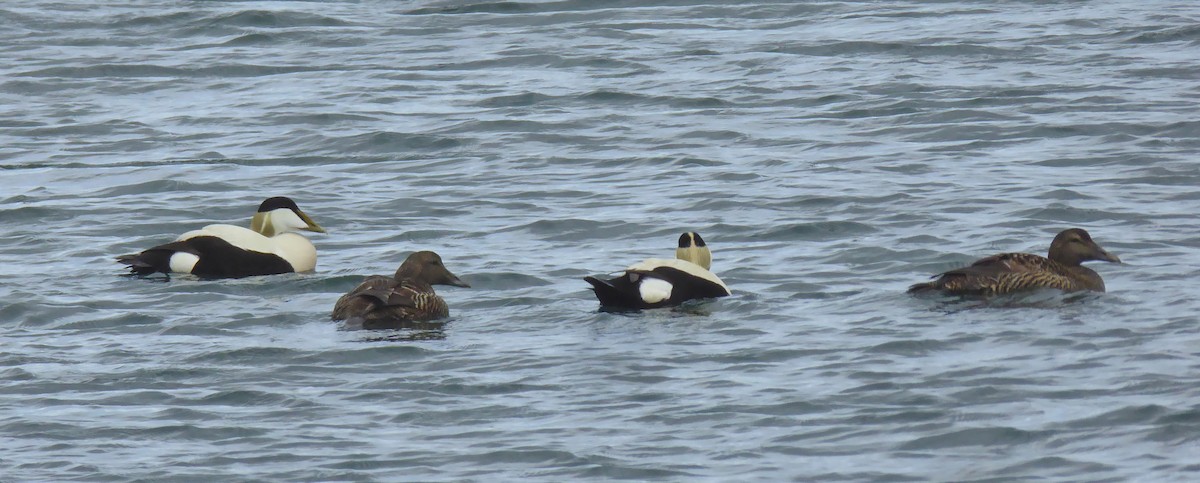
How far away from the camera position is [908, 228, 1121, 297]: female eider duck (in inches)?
389

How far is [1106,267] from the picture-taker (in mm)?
10820

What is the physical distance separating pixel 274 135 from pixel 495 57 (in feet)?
12.8

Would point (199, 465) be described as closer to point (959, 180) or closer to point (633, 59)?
point (959, 180)

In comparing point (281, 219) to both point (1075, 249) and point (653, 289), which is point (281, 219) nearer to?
point (653, 289)

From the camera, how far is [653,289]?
10.1 metres

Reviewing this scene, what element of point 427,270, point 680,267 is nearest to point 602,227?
point 427,270

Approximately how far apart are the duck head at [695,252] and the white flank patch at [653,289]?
0.53 m

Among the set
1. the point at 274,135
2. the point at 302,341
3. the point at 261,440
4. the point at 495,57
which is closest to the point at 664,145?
the point at 274,135

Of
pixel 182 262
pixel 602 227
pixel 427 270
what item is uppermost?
pixel 427 270

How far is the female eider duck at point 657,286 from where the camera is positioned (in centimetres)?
1003

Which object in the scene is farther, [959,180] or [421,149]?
[421,149]

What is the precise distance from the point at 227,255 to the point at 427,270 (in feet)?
5.54

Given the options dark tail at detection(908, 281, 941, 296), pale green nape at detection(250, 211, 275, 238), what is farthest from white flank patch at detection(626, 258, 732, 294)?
pale green nape at detection(250, 211, 275, 238)

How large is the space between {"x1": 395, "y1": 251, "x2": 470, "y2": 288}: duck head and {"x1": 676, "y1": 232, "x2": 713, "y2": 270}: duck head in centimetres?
118
